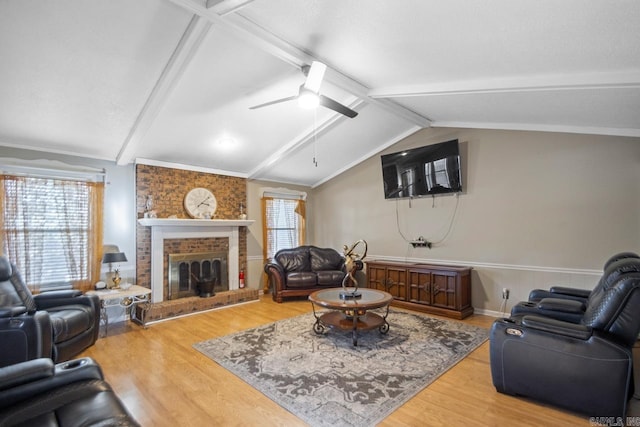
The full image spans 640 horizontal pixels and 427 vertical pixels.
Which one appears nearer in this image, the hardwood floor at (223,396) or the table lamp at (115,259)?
the hardwood floor at (223,396)

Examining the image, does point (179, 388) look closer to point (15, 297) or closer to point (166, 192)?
point (15, 297)

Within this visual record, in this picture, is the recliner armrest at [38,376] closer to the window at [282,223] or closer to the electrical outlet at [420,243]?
the window at [282,223]

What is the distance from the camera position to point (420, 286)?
4.88 meters

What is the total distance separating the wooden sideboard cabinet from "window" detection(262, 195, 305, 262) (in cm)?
223

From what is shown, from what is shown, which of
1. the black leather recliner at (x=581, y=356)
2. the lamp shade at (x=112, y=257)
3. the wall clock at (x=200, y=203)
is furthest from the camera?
the wall clock at (x=200, y=203)

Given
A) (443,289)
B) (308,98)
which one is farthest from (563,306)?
(308,98)

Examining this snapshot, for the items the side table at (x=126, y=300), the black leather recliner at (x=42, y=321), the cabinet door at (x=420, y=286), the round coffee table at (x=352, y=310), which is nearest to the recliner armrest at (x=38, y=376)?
the black leather recliner at (x=42, y=321)

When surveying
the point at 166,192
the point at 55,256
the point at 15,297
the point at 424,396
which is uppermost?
the point at 166,192

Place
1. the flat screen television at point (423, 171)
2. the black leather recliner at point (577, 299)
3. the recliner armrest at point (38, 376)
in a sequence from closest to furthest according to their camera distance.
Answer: the recliner armrest at point (38, 376)
the black leather recliner at point (577, 299)
the flat screen television at point (423, 171)

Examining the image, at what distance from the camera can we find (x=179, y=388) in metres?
2.65

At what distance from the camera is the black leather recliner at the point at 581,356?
2.09 m

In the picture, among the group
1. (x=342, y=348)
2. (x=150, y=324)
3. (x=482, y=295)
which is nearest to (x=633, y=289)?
(x=342, y=348)

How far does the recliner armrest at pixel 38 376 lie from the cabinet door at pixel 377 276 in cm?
428

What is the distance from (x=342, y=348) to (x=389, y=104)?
10.6 feet
